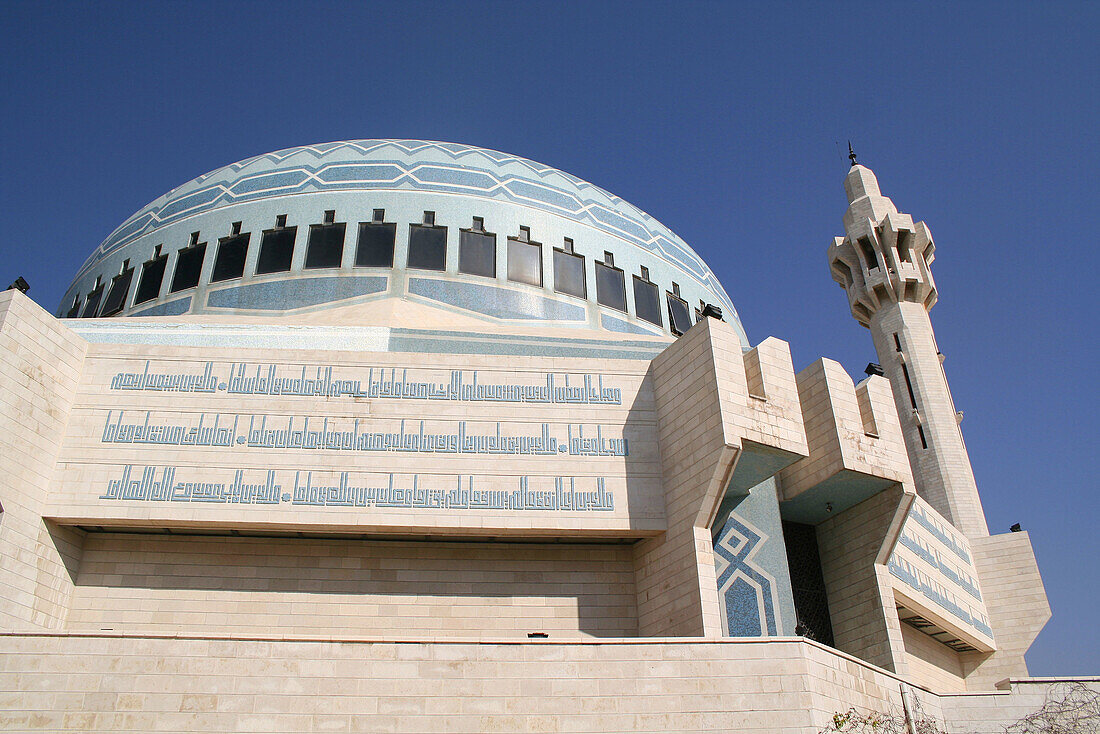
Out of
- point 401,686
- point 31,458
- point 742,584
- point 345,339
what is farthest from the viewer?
point 345,339

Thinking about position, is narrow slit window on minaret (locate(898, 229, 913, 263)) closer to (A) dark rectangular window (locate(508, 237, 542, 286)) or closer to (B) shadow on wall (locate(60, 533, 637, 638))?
(A) dark rectangular window (locate(508, 237, 542, 286))

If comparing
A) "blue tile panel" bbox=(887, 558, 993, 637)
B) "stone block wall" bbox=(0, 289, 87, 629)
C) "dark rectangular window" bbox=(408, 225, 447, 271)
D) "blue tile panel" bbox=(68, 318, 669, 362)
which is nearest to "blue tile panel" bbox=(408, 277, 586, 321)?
"dark rectangular window" bbox=(408, 225, 447, 271)

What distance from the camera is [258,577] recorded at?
40.6 ft

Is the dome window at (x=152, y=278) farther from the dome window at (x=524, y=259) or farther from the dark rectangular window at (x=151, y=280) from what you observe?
the dome window at (x=524, y=259)

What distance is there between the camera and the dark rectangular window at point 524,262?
19.7m

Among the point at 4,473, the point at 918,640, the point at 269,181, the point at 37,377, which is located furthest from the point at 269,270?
the point at 918,640

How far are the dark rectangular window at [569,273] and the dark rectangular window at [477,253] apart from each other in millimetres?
1369

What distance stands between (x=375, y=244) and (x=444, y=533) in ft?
28.2

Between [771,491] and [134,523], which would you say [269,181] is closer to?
[134,523]

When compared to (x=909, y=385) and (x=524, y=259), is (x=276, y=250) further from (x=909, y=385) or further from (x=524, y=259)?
(x=909, y=385)

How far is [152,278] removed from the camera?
20.2 metres

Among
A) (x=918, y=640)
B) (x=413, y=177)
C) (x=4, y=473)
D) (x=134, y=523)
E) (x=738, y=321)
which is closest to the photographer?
(x=4, y=473)

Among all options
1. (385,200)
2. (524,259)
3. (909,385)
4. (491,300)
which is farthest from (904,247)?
(385,200)

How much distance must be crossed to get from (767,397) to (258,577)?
23.2ft
